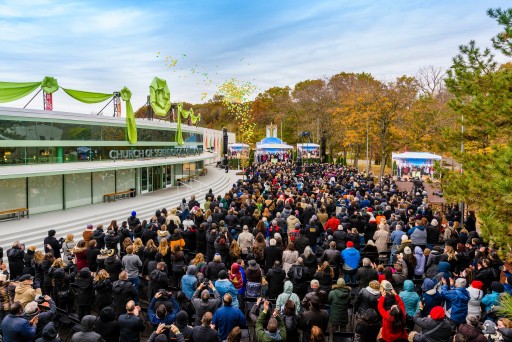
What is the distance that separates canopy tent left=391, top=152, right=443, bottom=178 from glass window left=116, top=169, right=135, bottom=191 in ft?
67.9

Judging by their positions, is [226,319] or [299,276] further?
[299,276]

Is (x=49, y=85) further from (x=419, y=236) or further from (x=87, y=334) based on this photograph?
(x=419, y=236)

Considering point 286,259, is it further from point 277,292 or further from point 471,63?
point 471,63

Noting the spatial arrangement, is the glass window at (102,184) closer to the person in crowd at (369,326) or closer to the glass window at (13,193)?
the glass window at (13,193)

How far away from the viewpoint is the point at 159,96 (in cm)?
3516

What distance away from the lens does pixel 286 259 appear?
921cm

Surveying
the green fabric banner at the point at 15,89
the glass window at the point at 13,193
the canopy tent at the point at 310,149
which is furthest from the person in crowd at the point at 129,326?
the canopy tent at the point at 310,149

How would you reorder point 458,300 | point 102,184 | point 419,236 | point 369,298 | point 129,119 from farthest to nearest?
point 129,119 < point 102,184 < point 419,236 < point 458,300 < point 369,298

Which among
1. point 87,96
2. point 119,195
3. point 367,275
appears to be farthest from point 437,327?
point 87,96

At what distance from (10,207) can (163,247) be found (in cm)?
1494

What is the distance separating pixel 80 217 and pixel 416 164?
23.2m

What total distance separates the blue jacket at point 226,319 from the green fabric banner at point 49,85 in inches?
810

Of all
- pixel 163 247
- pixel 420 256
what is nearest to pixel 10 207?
pixel 163 247

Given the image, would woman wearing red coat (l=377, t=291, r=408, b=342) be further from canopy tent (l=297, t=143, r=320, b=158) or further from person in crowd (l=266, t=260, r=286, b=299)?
canopy tent (l=297, t=143, r=320, b=158)
